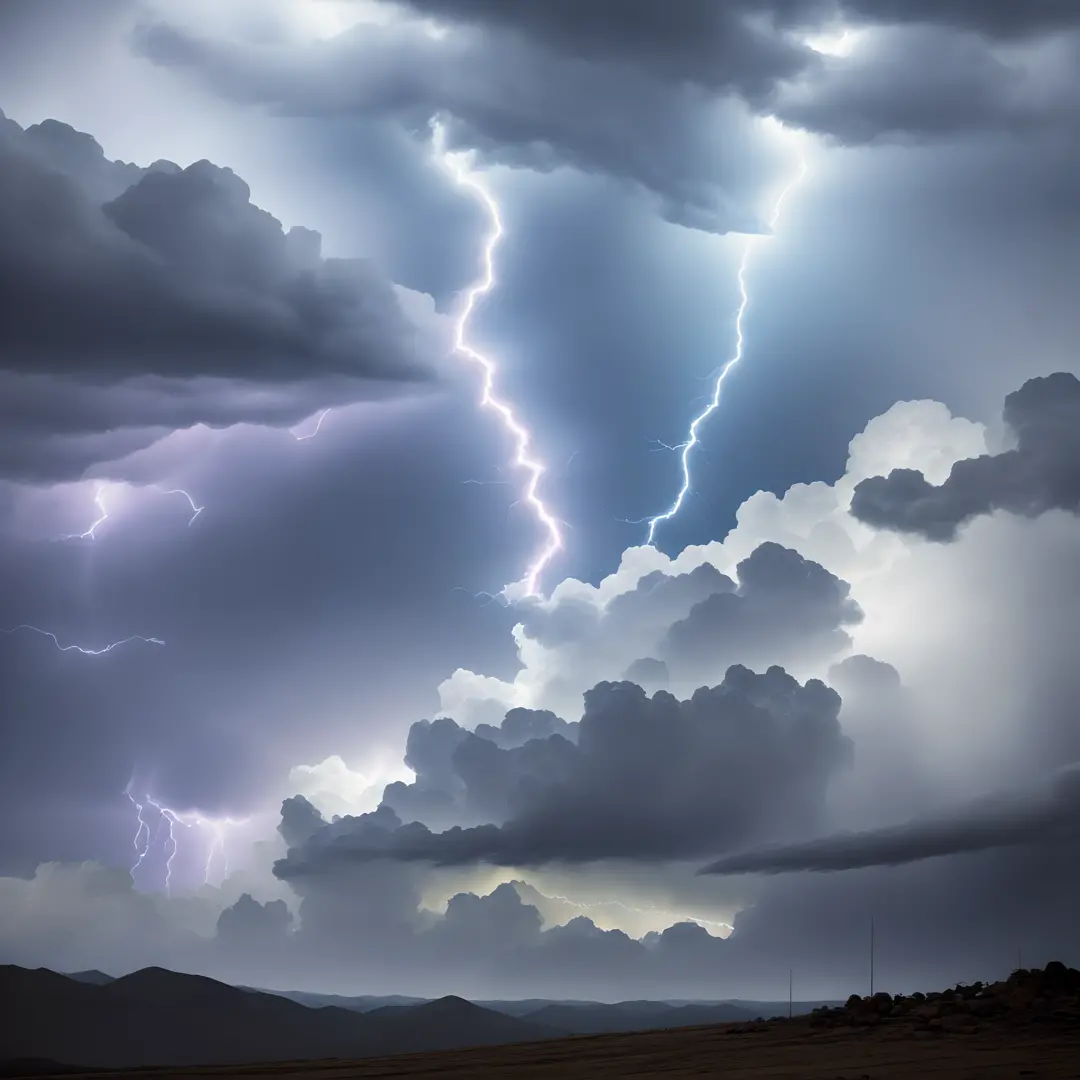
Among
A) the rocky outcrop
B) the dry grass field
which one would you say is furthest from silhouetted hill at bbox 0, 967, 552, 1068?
the rocky outcrop

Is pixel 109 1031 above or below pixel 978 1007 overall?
below

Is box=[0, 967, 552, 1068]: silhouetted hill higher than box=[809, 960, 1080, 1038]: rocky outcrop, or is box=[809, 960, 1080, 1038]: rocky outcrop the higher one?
box=[809, 960, 1080, 1038]: rocky outcrop

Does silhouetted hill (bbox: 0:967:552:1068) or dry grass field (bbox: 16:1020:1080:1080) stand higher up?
dry grass field (bbox: 16:1020:1080:1080)

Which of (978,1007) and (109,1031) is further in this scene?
(109,1031)

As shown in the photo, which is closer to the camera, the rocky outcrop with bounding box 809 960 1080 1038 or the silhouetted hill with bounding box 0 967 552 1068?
the rocky outcrop with bounding box 809 960 1080 1038

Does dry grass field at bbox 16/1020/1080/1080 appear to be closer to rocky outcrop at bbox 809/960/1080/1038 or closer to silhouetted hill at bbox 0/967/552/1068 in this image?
rocky outcrop at bbox 809/960/1080/1038

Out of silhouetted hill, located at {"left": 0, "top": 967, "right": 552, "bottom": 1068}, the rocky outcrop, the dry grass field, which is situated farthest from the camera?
silhouetted hill, located at {"left": 0, "top": 967, "right": 552, "bottom": 1068}

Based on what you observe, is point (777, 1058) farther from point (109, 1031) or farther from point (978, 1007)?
point (109, 1031)

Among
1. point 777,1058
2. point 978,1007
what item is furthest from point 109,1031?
point 978,1007

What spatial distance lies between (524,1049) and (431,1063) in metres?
3.67

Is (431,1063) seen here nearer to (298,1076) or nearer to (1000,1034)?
(298,1076)

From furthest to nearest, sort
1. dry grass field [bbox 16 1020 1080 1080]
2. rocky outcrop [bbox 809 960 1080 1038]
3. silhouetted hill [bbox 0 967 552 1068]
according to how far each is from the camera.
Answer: silhouetted hill [bbox 0 967 552 1068] < rocky outcrop [bbox 809 960 1080 1038] < dry grass field [bbox 16 1020 1080 1080]

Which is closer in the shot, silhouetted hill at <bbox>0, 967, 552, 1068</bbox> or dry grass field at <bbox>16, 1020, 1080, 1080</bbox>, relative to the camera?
dry grass field at <bbox>16, 1020, 1080, 1080</bbox>

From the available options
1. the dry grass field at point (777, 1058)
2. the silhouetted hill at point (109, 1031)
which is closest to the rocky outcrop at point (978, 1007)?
the dry grass field at point (777, 1058)
